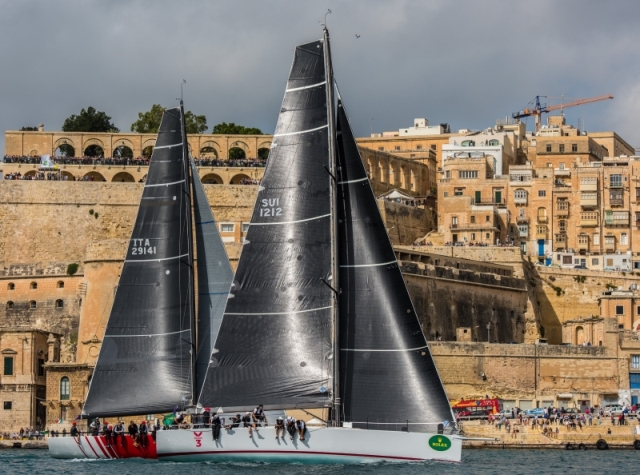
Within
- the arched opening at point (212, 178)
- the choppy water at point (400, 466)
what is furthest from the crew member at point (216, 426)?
the arched opening at point (212, 178)

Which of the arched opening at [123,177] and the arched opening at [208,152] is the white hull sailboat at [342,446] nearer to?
the arched opening at [123,177]

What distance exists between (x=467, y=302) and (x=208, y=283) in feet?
98.5

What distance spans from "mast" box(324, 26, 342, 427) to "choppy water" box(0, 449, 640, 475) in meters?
1.72

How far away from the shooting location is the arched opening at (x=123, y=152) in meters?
85.1

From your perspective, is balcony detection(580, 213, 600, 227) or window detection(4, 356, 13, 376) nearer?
window detection(4, 356, 13, 376)

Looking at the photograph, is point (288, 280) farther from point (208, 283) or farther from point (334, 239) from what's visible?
point (208, 283)

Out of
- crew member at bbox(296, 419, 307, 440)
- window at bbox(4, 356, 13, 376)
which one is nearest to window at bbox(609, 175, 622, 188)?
window at bbox(4, 356, 13, 376)

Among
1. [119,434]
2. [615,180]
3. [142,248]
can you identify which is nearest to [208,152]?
[615,180]

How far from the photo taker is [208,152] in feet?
279

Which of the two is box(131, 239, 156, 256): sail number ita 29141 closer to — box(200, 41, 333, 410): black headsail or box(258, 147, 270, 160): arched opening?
box(200, 41, 333, 410): black headsail

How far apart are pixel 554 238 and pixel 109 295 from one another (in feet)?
92.6

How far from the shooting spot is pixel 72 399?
59.8 metres

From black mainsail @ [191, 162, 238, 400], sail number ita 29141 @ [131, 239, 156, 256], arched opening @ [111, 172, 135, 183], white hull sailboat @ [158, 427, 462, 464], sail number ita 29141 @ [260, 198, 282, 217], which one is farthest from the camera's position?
arched opening @ [111, 172, 135, 183]

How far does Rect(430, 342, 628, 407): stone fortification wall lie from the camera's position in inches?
2478
